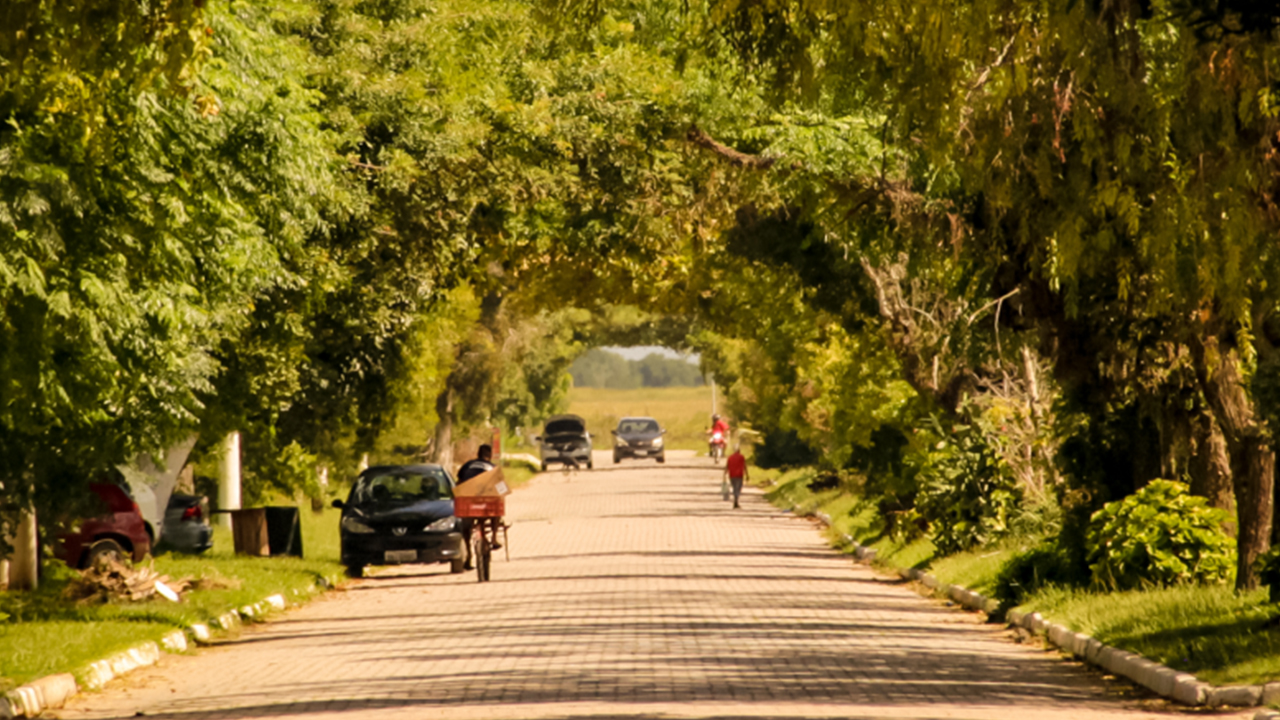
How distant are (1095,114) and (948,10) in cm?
186

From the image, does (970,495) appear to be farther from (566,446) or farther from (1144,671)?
(566,446)

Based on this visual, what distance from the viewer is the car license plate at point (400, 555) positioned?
25.0 m

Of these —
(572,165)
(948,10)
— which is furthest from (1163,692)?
(572,165)

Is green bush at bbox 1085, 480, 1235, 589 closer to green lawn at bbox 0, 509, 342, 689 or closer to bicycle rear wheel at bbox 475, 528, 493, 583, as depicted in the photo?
green lawn at bbox 0, 509, 342, 689

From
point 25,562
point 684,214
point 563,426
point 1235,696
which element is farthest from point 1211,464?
point 563,426

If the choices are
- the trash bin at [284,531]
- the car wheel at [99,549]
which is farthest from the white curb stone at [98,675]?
the trash bin at [284,531]

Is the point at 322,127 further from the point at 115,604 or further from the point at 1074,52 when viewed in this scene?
the point at 1074,52

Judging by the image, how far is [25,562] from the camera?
19.8 m

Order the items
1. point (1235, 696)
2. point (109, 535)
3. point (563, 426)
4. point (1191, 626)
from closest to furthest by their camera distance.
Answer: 1. point (1235, 696)
2. point (1191, 626)
3. point (109, 535)
4. point (563, 426)

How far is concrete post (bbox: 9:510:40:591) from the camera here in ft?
64.5

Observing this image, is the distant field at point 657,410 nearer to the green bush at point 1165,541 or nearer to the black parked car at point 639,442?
the black parked car at point 639,442

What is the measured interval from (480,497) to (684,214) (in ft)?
16.3

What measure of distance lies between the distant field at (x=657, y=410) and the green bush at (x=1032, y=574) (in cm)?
8553

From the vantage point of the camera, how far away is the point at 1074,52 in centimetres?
972
